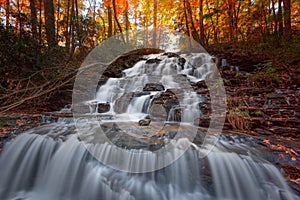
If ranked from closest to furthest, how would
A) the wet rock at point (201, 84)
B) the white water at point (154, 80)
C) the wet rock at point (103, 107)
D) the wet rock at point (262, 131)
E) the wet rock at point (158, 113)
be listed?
the wet rock at point (262, 131) < the wet rock at point (158, 113) < the white water at point (154, 80) < the wet rock at point (103, 107) < the wet rock at point (201, 84)

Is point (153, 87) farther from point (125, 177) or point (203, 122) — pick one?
point (125, 177)

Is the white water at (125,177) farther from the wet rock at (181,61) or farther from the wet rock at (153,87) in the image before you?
the wet rock at (181,61)

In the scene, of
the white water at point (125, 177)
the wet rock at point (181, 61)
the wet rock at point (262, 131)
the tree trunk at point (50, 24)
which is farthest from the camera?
the wet rock at point (181, 61)

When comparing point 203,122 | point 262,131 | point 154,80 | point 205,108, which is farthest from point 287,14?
point 203,122

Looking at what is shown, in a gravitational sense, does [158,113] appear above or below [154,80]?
below

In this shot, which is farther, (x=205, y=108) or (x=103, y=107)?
(x=103, y=107)

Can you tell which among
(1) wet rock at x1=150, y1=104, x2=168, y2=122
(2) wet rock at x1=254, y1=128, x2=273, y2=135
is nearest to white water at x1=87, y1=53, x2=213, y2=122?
(1) wet rock at x1=150, y1=104, x2=168, y2=122

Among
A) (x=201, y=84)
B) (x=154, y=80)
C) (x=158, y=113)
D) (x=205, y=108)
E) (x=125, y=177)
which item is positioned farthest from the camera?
(x=154, y=80)

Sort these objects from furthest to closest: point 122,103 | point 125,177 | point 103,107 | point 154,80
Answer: point 154,80
point 122,103
point 103,107
point 125,177

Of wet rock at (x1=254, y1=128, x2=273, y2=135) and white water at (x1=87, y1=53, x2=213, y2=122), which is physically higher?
white water at (x1=87, y1=53, x2=213, y2=122)

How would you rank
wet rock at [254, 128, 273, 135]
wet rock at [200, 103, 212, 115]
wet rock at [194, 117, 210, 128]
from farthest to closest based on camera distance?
wet rock at [200, 103, 212, 115] → wet rock at [194, 117, 210, 128] → wet rock at [254, 128, 273, 135]

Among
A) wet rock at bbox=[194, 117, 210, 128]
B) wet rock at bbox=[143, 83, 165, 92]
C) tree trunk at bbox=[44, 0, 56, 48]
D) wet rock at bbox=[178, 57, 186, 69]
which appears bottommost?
wet rock at bbox=[194, 117, 210, 128]

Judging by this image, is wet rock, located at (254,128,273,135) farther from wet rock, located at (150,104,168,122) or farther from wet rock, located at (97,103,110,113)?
wet rock, located at (97,103,110,113)

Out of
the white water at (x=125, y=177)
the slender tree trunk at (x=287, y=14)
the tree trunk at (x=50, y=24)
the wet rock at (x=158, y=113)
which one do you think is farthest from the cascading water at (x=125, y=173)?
the slender tree trunk at (x=287, y=14)
